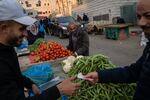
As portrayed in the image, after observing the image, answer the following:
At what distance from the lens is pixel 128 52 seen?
51.3 ft

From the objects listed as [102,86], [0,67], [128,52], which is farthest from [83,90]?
[128,52]

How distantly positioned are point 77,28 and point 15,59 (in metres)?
5.30

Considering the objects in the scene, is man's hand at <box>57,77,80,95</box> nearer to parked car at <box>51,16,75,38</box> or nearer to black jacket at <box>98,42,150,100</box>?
black jacket at <box>98,42,150,100</box>

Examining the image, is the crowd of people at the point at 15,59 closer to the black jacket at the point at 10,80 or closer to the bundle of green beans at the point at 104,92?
the black jacket at the point at 10,80

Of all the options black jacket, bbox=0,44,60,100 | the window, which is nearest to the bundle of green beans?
black jacket, bbox=0,44,60,100

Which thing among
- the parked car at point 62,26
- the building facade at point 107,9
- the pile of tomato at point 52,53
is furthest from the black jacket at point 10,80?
the building facade at point 107,9

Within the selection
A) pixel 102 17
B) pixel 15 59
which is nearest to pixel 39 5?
pixel 102 17

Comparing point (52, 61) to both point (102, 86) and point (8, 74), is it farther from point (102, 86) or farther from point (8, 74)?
point (8, 74)

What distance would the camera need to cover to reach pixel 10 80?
2955 mm

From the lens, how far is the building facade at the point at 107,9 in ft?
93.5

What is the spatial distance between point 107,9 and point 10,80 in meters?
31.8

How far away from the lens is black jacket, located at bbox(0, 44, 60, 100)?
2857 mm

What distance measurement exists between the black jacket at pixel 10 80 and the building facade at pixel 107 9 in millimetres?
24970

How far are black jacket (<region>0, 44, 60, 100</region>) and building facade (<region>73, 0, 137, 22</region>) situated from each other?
24970mm
